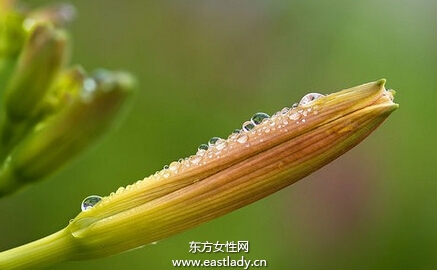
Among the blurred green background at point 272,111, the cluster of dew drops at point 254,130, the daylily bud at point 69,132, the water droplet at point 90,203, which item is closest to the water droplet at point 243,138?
the cluster of dew drops at point 254,130

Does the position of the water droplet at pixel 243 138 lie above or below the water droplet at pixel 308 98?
below

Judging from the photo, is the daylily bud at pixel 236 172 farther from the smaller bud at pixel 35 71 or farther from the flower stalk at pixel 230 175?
the smaller bud at pixel 35 71

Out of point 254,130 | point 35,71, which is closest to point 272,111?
point 35,71

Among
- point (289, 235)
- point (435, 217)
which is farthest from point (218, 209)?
point (435, 217)

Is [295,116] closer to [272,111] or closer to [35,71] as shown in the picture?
[35,71]

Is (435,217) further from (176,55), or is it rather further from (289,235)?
(176,55)
